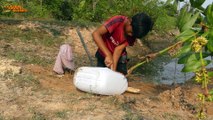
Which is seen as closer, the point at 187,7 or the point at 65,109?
the point at 187,7

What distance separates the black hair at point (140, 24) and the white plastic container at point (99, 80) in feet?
1.70

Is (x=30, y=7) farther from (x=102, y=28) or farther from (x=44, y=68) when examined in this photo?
(x=102, y=28)

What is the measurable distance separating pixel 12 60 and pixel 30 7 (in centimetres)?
1215

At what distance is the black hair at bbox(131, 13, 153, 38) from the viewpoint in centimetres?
375

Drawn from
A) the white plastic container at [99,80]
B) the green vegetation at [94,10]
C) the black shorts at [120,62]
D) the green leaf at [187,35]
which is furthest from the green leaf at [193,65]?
the green vegetation at [94,10]

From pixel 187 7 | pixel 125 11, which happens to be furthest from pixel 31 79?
pixel 125 11

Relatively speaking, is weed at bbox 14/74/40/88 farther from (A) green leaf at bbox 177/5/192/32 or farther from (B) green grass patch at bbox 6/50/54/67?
(A) green leaf at bbox 177/5/192/32

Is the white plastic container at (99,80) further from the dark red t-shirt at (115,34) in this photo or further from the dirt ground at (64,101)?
the dark red t-shirt at (115,34)

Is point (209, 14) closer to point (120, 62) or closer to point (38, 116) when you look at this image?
point (38, 116)

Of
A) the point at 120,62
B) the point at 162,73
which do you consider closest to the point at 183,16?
the point at 120,62

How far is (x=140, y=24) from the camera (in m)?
3.74

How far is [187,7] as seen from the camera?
1847 millimetres

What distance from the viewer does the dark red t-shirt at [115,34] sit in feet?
13.0

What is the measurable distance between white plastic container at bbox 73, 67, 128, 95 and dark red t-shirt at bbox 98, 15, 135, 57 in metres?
0.41
